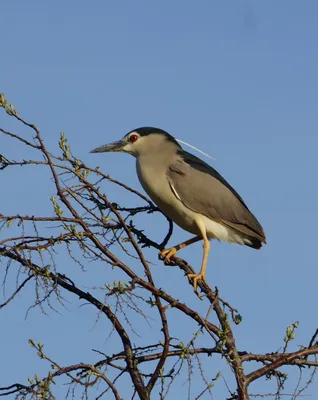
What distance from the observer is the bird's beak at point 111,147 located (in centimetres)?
725

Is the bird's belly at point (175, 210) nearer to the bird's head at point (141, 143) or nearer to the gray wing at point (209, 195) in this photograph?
the gray wing at point (209, 195)

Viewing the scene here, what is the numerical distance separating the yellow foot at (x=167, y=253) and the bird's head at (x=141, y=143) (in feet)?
4.41

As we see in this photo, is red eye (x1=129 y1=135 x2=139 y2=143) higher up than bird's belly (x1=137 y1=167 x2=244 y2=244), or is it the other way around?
red eye (x1=129 y1=135 x2=139 y2=143)

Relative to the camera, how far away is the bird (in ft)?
22.5

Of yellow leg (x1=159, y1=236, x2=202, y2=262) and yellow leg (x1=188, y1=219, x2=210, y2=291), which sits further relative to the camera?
yellow leg (x1=159, y1=236, x2=202, y2=262)

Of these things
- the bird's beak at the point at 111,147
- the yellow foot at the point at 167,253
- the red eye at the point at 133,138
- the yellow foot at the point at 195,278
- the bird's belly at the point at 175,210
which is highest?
the red eye at the point at 133,138

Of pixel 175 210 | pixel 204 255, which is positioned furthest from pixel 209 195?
pixel 204 255

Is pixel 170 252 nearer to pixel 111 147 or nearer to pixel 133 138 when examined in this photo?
pixel 111 147

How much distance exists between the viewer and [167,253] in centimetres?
623

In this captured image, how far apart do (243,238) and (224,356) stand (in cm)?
324

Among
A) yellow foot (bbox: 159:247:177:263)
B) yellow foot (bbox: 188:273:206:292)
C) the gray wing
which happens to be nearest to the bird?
the gray wing

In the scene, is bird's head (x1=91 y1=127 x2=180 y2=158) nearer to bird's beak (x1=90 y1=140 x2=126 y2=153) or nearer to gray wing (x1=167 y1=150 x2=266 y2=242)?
bird's beak (x1=90 y1=140 x2=126 y2=153)

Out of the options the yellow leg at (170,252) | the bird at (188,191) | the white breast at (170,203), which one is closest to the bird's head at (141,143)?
the bird at (188,191)

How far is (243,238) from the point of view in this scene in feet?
24.1
